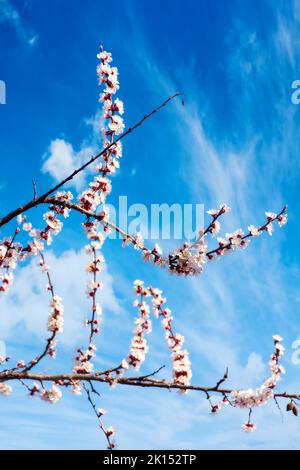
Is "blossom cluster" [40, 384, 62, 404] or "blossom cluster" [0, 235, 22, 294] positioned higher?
"blossom cluster" [0, 235, 22, 294]

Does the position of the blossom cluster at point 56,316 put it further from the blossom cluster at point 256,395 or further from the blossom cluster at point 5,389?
the blossom cluster at point 256,395

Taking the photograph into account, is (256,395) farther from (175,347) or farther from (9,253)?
(9,253)

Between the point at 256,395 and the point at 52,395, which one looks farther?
the point at 52,395

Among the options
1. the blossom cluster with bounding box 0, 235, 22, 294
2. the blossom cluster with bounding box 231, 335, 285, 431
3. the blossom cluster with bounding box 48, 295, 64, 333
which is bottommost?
the blossom cluster with bounding box 231, 335, 285, 431

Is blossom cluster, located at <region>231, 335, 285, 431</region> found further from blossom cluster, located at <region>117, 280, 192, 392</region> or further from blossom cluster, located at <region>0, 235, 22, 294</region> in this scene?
blossom cluster, located at <region>0, 235, 22, 294</region>

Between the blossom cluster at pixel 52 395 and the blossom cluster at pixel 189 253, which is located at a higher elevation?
the blossom cluster at pixel 189 253

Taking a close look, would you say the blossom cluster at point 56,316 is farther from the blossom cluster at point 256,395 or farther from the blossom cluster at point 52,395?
the blossom cluster at point 256,395

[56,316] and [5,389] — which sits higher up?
[56,316]

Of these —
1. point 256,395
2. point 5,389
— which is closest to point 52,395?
point 5,389

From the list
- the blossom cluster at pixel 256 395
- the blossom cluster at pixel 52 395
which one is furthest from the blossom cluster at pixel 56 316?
the blossom cluster at pixel 256 395

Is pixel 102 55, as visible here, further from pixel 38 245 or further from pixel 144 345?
pixel 144 345

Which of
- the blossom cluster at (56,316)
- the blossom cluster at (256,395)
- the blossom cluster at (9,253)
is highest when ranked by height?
the blossom cluster at (9,253)

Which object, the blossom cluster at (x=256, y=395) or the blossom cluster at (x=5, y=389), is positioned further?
the blossom cluster at (x=5, y=389)

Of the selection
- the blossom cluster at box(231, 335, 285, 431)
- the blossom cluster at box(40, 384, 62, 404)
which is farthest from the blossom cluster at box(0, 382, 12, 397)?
the blossom cluster at box(231, 335, 285, 431)
